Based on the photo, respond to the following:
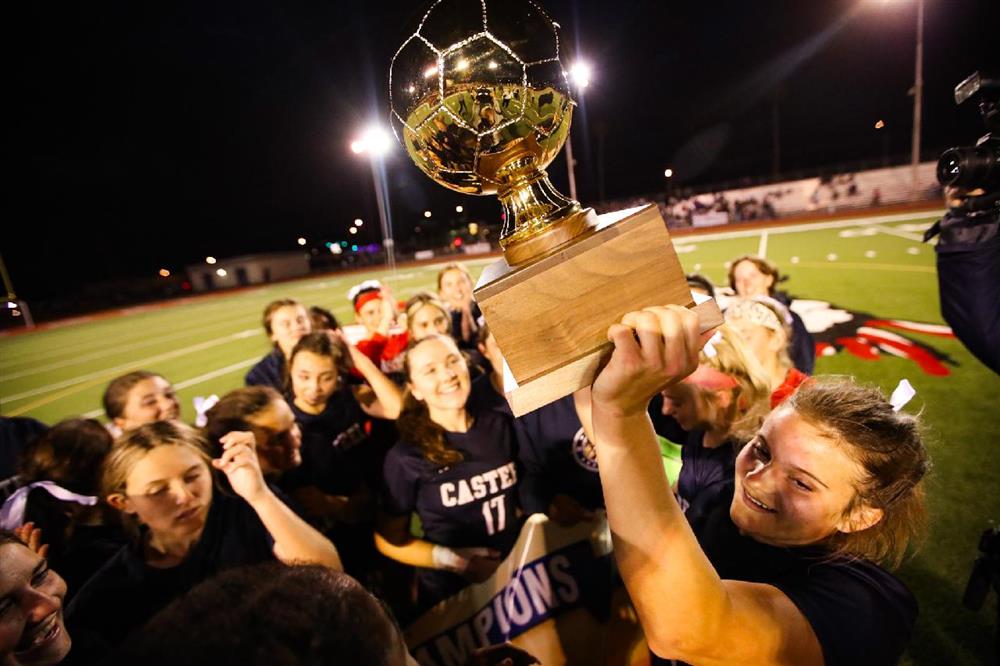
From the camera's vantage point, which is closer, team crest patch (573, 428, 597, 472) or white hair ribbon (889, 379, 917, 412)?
white hair ribbon (889, 379, 917, 412)

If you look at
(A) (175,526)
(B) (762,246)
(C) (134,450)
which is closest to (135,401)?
(C) (134,450)

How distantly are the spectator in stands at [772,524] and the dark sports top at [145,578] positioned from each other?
1.70 metres

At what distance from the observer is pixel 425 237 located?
69375mm

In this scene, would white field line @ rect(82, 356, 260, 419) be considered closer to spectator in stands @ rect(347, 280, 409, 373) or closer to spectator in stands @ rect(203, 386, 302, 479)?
spectator in stands @ rect(347, 280, 409, 373)

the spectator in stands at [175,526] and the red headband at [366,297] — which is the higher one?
the red headband at [366,297]

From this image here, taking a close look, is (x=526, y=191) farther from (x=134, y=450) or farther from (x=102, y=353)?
(x=102, y=353)

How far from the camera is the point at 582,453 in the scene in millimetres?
2656

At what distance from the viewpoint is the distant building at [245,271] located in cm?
5209

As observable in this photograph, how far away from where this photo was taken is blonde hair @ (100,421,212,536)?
200 cm

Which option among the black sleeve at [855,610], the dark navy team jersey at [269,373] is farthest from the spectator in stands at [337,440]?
the black sleeve at [855,610]

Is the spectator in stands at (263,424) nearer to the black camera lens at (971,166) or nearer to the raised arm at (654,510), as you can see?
the raised arm at (654,510)

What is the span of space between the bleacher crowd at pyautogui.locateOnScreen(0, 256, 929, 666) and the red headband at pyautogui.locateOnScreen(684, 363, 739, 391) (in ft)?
0.05

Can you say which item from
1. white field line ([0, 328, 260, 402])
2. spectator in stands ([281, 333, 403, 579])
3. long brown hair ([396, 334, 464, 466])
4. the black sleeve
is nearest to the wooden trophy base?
the black sleeve

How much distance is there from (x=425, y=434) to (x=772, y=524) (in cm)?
178
